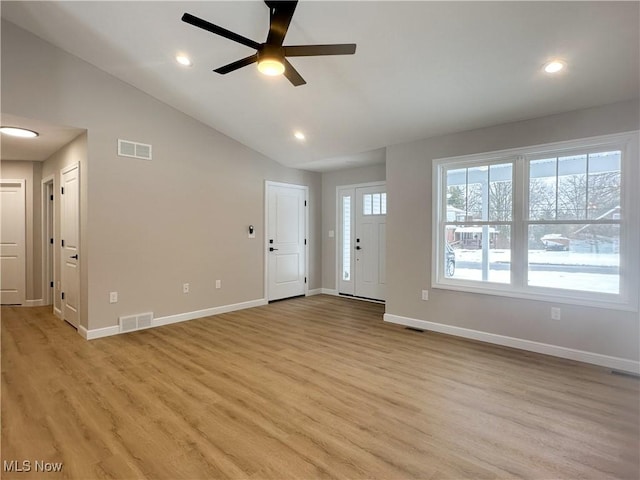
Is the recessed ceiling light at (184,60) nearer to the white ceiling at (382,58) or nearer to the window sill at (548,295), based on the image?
the white ceiling at (382,58)

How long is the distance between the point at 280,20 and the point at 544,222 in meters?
3.27

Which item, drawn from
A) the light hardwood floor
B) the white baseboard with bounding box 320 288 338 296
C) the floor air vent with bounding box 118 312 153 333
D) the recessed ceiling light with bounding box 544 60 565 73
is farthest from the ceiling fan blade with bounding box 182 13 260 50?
the white baseboard with bounding box 320 288 338 296

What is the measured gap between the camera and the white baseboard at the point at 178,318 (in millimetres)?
4012

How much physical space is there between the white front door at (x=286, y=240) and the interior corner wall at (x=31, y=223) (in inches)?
157

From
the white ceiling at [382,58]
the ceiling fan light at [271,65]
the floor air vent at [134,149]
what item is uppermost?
the white ceiling at [382,58]

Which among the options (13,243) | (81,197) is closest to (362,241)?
(81,197)

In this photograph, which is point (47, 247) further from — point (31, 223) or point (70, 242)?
point (70, 242)

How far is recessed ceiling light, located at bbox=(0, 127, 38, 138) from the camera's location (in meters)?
3.90

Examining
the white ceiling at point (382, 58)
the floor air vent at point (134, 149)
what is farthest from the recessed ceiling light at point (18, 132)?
the white ceiling at point (382, 58)

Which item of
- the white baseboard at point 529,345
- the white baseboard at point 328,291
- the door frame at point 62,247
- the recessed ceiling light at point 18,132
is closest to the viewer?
the white baseboard at point 529,345

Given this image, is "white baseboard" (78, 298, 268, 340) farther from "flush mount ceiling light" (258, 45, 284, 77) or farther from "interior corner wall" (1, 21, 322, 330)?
"flush mount ceiling light" (258, 45, 284, 77)

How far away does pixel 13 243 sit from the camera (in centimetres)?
576

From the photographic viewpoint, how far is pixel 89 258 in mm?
3965

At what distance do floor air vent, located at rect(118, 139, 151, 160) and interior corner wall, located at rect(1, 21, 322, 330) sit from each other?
0.06 meters
